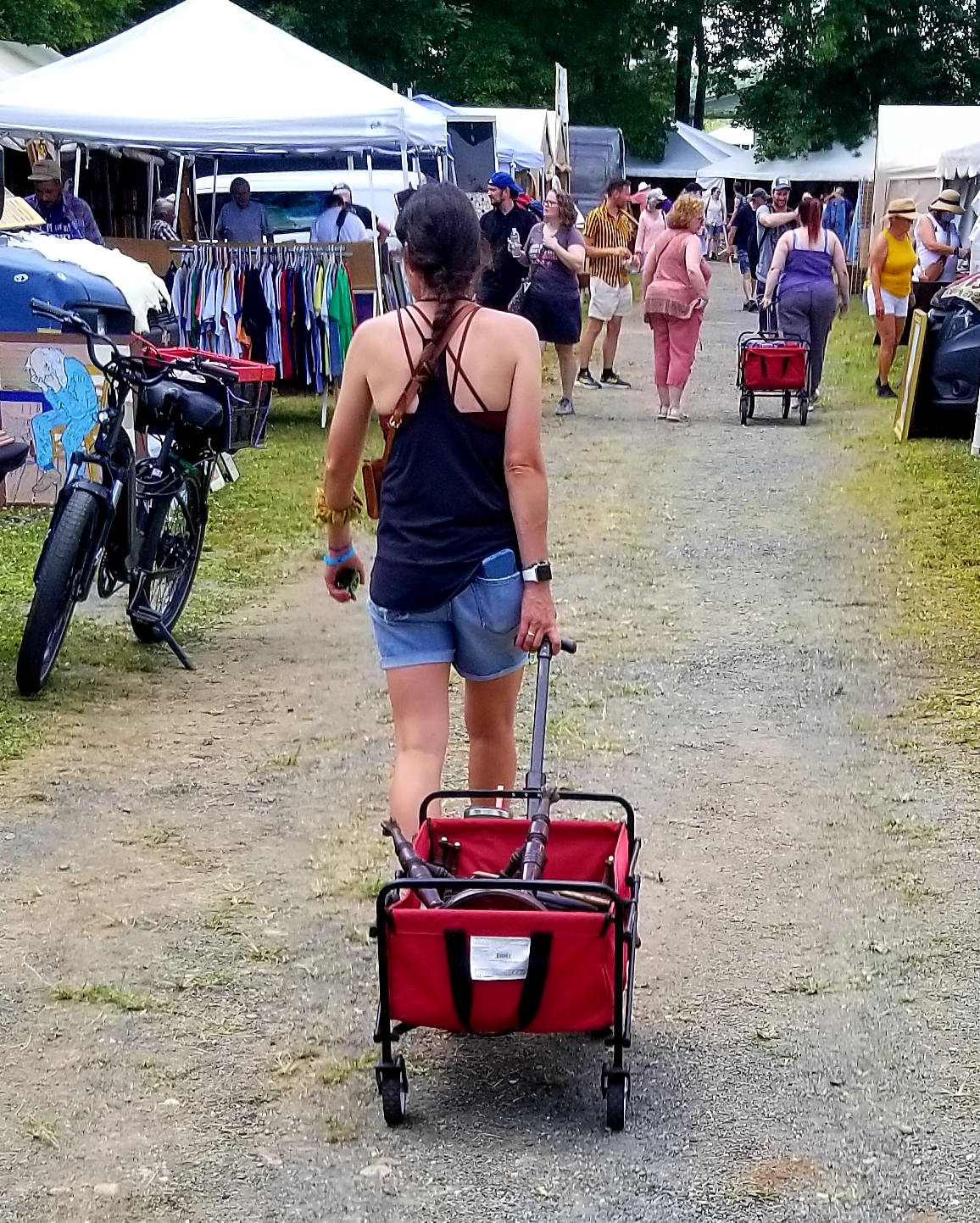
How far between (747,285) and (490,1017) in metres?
25.8

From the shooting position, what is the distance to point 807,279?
1284 cm

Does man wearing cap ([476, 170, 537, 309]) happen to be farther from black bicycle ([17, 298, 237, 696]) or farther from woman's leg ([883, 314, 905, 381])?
black bicycle ([17, 298, 237, 696])

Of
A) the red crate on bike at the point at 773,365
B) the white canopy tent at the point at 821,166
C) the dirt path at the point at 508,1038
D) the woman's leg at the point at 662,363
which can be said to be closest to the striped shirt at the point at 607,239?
the woman's leg at the point at 662,363

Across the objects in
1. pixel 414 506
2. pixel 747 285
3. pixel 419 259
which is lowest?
pixel 747 285

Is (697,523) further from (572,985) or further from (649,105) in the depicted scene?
(649,105)

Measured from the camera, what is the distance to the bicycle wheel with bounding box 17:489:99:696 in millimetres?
5742

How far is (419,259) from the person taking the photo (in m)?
3.53

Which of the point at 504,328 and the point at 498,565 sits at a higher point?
the point at 504,328

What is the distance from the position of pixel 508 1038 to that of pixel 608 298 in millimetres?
11146

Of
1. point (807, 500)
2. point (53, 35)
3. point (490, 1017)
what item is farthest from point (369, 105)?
point (53, 35)

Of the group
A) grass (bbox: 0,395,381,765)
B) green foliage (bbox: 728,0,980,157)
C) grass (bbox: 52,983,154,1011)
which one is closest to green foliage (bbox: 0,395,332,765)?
grass (bbox: 0,395,381,765)

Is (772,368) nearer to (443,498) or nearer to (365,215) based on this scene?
(365,215)

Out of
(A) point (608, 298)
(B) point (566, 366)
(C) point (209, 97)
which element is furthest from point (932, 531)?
(C) point (209, 97)

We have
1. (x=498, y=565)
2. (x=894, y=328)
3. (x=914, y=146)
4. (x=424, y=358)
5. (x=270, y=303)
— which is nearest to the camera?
(x=424, y=358)
